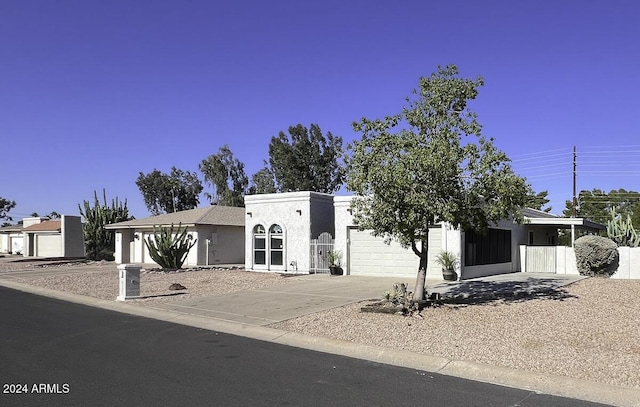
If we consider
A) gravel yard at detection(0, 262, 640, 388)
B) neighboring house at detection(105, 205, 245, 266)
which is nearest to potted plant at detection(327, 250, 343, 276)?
gravel yard at detection(0, 262, 640, 388)

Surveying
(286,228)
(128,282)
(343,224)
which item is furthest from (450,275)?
(128,282)

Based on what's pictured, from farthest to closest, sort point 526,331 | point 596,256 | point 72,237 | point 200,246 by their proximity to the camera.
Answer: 1. point 72,237
2. point 200,246
3. point 596,256
4. point 526,331

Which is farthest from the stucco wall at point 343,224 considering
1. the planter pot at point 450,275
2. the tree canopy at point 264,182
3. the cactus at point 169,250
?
the tree canopy at point 264,182

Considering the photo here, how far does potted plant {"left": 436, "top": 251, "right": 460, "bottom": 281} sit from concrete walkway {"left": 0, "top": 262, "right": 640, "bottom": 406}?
0.55 m

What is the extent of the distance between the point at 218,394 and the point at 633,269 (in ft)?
65.4

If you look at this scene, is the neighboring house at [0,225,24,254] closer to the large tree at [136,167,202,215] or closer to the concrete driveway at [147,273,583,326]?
the large tree at [136,167,202,215]

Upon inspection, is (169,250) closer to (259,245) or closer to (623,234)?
(259,245)

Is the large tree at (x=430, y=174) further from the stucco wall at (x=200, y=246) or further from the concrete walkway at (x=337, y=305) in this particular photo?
the stucco wall at (x=200, y=246)

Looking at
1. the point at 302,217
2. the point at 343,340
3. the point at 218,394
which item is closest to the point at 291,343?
the point at 343,340

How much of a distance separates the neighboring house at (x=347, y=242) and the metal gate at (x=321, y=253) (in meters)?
0.05

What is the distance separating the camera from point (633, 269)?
2119cm

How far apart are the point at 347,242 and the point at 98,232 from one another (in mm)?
24381

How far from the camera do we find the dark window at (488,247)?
2159 cm

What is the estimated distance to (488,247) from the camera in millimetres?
23094
